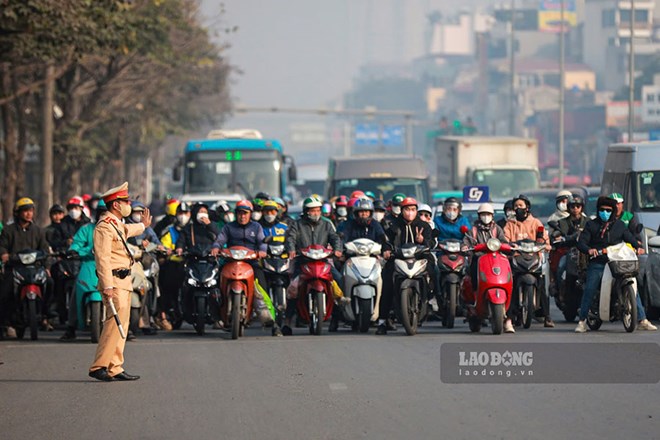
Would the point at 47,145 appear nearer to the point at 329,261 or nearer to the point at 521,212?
the point at 329,261

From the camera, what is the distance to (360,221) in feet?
60.3

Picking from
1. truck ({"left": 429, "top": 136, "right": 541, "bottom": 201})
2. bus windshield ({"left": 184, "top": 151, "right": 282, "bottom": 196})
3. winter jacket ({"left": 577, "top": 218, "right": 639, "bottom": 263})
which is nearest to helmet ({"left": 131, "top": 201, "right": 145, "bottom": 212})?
winter jacket ({"left": 577, "top": 218, "right": 639, "bottom": 263})

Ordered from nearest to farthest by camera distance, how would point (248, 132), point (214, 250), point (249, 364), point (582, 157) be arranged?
point (249, 364) < point (214, 250) < point (248, 132) < point (582, 157)

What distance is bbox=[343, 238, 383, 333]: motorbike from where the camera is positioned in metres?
17.6

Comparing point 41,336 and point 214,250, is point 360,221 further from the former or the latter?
point 41,336

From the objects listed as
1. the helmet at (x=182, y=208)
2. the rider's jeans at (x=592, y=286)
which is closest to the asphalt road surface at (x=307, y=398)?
the rider's jeans at (x=592, y=286)

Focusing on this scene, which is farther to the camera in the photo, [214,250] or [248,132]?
[248,132]

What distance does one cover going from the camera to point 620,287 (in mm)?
17031

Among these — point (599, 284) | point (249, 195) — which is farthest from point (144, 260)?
point (249, 195)

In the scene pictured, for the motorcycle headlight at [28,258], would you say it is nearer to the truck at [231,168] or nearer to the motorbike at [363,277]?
the motorbike at [363,277]

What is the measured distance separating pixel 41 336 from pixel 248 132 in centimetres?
2610

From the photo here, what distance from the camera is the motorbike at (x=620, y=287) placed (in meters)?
16.9

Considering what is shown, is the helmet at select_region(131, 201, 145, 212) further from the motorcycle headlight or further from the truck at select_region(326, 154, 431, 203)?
the truck at select_region(326, 154, 431, 203)

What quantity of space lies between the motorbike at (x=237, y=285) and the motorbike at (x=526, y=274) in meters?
3.03
